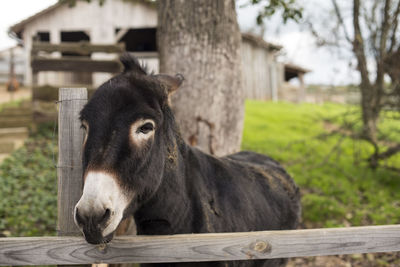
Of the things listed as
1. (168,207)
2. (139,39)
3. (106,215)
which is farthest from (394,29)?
(139,39)

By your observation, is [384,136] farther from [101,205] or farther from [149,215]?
[101,205]

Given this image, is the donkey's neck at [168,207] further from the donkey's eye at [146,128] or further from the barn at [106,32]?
the barn at [106,32]

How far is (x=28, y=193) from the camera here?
6.25 meters

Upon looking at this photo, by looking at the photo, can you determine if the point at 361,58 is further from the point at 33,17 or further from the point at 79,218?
the point at 33,17

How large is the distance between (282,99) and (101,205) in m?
22.6

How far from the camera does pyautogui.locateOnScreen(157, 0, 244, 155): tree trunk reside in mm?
4434

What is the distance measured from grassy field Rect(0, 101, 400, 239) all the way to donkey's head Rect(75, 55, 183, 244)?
146 inches

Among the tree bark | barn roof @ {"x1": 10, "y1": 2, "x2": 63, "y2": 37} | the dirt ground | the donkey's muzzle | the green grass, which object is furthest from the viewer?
barn roof @ {"x1": 10, "y1": 2, "x2": 63, "y2": 37}

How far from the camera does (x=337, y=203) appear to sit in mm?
6590

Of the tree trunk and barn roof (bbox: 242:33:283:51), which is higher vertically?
barn roof (bbox: 242:33:283:51)

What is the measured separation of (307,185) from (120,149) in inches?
242

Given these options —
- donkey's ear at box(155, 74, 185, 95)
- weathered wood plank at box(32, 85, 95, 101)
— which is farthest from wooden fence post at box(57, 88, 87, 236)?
weathered wood plank at box(32, 85, 95, 101)

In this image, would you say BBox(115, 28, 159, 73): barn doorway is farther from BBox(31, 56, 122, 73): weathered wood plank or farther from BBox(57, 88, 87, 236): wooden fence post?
BBox(57, 88, 87, 236): wooden fence post

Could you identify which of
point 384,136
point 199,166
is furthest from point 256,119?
point 199,166
